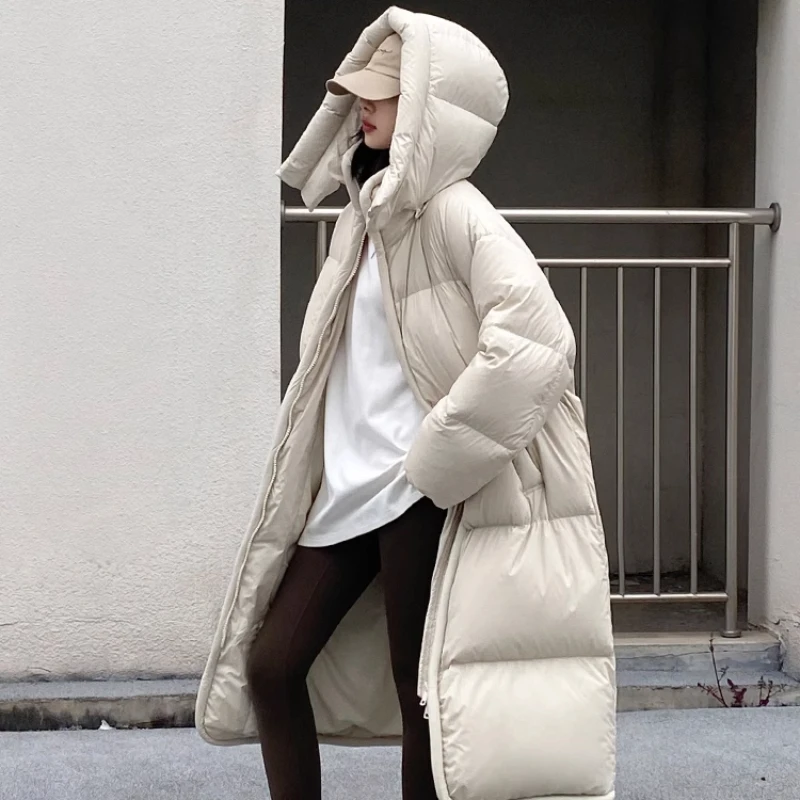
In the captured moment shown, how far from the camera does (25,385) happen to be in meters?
4.21

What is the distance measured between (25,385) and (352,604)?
187cm

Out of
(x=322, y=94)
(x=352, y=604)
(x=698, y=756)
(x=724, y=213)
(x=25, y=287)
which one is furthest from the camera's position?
(x=322, y=94)

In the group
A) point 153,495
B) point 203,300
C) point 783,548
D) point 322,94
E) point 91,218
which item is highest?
point 322,94

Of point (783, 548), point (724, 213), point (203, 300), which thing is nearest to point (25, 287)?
point (203, 300)

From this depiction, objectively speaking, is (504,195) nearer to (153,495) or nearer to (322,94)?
(322,94)

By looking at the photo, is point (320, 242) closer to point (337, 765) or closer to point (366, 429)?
point (337, 765)

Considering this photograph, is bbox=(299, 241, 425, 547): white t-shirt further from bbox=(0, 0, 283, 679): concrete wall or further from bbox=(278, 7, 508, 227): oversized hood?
bbox=(0, 0, 283, 679): concrete wall

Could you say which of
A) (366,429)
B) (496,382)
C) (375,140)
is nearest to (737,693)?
(366,429)

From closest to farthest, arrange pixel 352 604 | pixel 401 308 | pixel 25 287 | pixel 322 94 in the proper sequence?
pixel 401 308, pixel 352 604, pixel 25 287, pixel 322 94

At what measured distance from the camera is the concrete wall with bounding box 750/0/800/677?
4.57m

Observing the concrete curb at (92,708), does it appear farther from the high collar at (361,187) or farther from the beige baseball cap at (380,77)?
the beige baseball cap at (380,77)

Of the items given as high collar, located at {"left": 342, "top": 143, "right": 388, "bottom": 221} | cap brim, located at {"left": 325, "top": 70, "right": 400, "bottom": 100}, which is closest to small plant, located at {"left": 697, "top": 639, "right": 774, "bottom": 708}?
high collar, located at {"left": 342, "top": 143, "right": 388, "bottom": 221}

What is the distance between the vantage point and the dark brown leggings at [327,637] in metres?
2.60

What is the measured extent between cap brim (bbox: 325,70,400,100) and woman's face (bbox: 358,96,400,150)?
16mm
